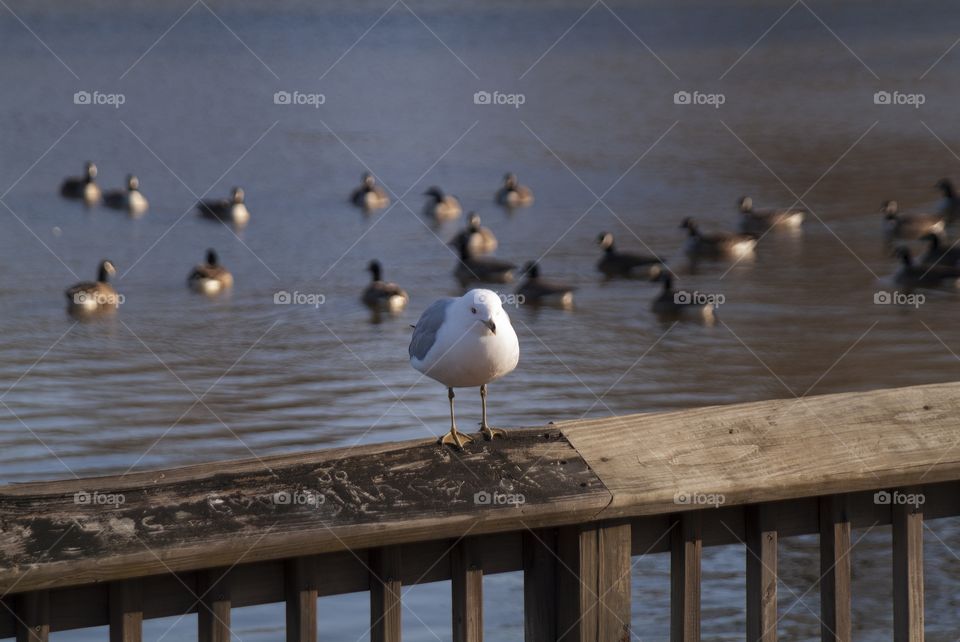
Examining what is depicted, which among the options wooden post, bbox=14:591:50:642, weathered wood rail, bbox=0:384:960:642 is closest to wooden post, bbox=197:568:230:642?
weathered wood rail, bbox=0:384:960:642

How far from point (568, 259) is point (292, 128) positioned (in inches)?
360

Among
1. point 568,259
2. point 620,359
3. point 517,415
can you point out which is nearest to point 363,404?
point 517,415

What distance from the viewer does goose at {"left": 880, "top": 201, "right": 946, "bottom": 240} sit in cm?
1529

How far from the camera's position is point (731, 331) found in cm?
1132

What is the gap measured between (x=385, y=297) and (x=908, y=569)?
954 cm

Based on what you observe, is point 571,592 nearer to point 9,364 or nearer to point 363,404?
point 363,404

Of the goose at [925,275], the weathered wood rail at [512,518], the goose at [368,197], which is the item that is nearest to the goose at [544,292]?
the goose at [925,275]

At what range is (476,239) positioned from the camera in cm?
1434

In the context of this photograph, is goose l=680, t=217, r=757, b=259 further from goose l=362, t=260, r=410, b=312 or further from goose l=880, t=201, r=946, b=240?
goose l=362, t=260, r=410, b=312

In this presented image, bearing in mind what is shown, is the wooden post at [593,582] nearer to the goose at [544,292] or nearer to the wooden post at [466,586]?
the wooden post at [466,586]

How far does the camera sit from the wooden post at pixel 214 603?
7.21ft

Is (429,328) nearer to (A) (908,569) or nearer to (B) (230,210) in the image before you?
(A) (908,569)

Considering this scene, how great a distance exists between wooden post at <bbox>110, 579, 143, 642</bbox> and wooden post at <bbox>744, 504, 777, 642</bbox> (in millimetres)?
1129

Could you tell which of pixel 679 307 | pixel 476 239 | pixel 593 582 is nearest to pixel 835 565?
pixel 593 582
